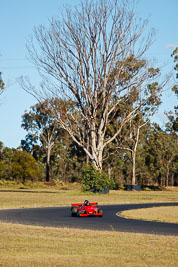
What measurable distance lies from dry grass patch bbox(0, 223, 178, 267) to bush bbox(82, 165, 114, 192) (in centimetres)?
3572

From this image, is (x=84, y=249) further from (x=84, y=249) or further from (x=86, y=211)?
(x=86, y=211)

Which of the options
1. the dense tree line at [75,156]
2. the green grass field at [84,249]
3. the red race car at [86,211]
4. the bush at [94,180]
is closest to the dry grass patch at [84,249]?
the green grass field at [84,249]

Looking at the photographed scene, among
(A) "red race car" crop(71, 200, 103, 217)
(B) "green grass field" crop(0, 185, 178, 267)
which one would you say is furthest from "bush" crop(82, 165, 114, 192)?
(B) "green grass field" crop(0, 185, 178, 267)

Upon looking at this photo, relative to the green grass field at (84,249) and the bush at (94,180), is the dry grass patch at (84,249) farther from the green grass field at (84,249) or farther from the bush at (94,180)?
the bush at (94,180)

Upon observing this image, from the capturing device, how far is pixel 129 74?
5975 centimetres

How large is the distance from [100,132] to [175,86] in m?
20.1

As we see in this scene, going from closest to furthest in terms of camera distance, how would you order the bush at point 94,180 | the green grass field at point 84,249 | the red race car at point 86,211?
the green grass field at point 84,249 → the red race car at point 86,211 → the bush at point 94,180

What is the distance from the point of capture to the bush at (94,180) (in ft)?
166

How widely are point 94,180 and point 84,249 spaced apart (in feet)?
131

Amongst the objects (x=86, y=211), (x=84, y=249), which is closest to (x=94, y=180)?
(x=86, y=211)

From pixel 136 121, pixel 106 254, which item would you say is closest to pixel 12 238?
pixel 106 254

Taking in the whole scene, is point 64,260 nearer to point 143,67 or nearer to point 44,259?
point 44,259

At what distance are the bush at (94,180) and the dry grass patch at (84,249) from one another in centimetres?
3572

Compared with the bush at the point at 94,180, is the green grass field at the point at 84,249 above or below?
below
